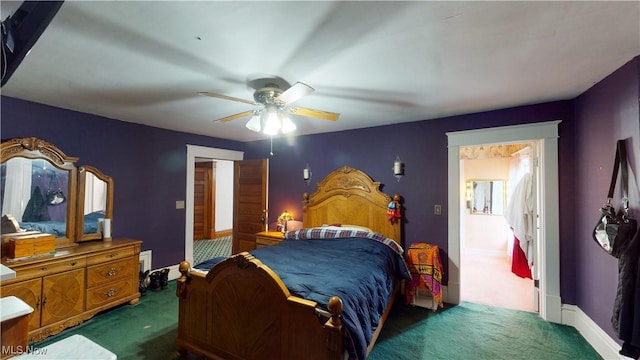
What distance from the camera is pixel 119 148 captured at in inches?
138

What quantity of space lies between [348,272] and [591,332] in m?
2.24

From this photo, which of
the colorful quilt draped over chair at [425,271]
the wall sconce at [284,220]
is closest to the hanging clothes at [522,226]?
the colorful quilt draped over chair at [425,271]

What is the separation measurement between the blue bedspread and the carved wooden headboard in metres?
0.39

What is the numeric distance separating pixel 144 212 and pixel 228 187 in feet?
12.6

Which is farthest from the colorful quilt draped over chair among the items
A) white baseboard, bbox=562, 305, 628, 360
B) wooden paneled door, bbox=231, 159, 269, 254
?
wooden paneled door, bbox=231, 159, 269, 254

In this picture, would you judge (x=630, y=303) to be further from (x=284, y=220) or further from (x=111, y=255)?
(x=111, y=255)

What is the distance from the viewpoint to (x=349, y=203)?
386cm

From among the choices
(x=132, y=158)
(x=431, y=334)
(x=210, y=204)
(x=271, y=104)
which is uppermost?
(x=271, y=104)

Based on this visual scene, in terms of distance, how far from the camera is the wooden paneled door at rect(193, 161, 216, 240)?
6980 millimetres

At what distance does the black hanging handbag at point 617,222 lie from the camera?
1.83 metres

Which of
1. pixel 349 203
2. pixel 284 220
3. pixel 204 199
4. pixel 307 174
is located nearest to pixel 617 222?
pixel 349 203

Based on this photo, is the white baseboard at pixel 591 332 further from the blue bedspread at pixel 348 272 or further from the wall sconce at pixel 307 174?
the wall sconce at pixel 307 174

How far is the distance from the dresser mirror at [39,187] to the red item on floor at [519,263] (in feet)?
19.9

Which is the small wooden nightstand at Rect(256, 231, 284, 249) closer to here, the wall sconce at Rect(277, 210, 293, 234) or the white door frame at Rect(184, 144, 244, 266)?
the wall sconce at Rect(277, 210, 293, 234)
